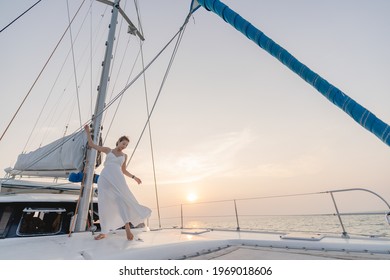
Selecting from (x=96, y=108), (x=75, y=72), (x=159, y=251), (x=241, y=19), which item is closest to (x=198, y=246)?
(x=159, y=251)

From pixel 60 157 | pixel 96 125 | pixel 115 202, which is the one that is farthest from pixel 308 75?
pixel 60 157

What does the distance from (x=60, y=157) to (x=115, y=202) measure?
242 cm

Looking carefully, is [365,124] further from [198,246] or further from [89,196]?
[89,196]

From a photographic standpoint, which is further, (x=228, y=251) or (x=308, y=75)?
(x=228, y=251)

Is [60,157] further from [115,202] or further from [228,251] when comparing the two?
[228,251]

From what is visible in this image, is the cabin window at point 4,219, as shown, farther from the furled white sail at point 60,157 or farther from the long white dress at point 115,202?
the long white dress at point 115,202

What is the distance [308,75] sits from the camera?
212 cm

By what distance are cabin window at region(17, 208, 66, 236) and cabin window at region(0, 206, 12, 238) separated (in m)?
0.17

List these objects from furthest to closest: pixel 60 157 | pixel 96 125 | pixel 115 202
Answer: pixel 60 157, pixel 96 125, pixel 115 202

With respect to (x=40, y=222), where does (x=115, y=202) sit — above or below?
above

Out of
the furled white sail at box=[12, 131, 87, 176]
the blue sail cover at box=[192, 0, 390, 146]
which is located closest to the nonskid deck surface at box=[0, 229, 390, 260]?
the blue sail cover at box=[192, 0, 390, 146]

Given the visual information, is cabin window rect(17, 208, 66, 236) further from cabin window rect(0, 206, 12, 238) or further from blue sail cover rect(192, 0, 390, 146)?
blue sail cover rect(192, 0, 390, 146)

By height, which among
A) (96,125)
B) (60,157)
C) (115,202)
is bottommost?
(115,202)

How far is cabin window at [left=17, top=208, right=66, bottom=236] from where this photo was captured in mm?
3578
